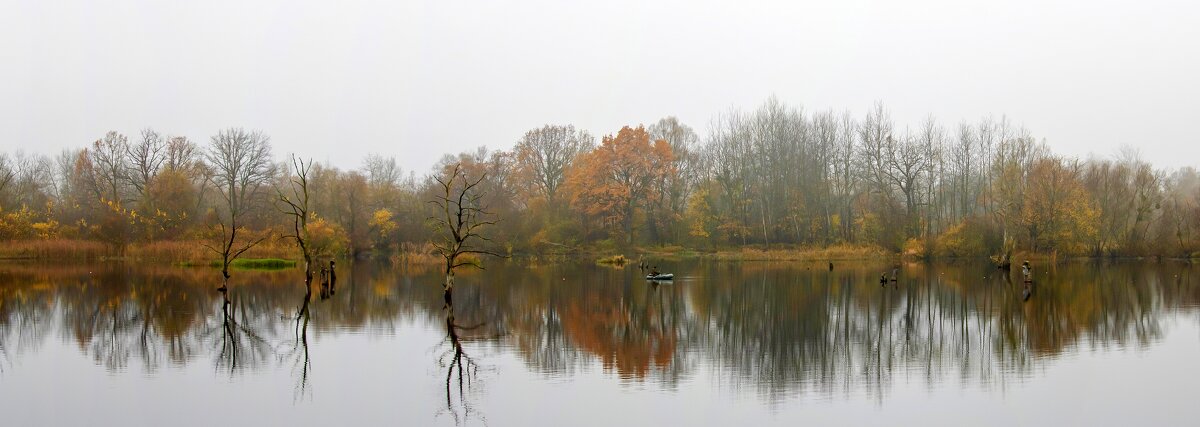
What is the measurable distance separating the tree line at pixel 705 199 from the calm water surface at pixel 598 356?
24.5 metres

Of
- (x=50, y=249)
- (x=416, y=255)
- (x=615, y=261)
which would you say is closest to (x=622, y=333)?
(x=615, y=261)

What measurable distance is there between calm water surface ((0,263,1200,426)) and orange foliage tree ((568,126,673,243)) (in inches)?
1164

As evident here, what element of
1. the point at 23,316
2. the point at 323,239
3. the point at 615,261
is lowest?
the point at 23,316

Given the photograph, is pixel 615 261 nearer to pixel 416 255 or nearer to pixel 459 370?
pixel 416 255

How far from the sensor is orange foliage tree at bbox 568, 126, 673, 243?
6138cm

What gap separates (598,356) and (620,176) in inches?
1803

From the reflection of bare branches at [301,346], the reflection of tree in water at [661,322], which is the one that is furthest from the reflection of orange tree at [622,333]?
the reflection of bare branches at [301,346]

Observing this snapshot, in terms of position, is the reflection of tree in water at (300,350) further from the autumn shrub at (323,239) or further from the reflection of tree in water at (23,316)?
the autumn shrub at (323,239)

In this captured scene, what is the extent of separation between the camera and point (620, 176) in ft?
205

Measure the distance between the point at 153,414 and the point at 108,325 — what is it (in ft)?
35.8

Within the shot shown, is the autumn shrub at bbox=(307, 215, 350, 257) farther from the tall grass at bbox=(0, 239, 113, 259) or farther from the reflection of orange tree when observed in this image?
the reflection of orange tree

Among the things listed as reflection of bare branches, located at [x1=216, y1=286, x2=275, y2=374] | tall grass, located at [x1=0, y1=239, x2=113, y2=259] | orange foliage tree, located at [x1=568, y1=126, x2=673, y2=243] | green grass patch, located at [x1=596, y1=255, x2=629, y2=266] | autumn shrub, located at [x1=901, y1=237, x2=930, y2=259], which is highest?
orange foliage tree, located at [x1=568, y1=126, x2=673, y2=243]

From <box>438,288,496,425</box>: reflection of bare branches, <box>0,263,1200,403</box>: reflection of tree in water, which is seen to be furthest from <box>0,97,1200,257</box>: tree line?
<box>438,288,496,425</box>: reflection of bare branches

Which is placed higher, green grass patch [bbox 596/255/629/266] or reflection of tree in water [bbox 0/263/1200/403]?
green grass patch [bbox 596/255/629/266]
